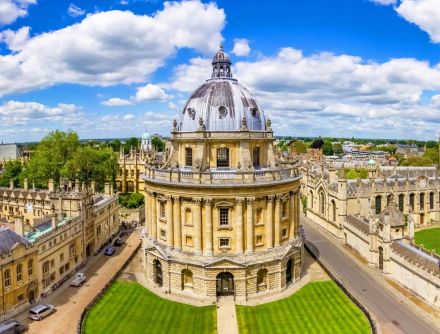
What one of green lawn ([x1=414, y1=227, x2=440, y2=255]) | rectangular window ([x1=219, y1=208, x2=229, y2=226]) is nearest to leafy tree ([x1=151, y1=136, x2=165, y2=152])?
green lawn ([x1=414, y1=227, x2=440, y2=255])

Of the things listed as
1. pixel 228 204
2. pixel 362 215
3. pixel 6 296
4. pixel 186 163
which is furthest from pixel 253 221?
pixel 362 215

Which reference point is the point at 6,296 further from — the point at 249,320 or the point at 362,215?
the point at 362,215

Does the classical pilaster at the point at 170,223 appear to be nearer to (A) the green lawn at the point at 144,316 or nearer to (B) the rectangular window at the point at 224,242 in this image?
(B) the rectangular window at the point at 224,242

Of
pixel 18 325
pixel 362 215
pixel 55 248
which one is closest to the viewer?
pixel 18 325

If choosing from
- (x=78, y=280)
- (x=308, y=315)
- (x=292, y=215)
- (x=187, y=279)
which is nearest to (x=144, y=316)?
(x=187, y=279)

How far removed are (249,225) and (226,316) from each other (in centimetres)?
948

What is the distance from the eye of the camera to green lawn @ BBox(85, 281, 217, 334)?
117 ft

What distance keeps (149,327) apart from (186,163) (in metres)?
18.6

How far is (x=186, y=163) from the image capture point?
46.7 meters

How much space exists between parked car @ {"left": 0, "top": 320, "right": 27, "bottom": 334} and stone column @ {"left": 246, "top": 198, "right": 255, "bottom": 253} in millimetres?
22605

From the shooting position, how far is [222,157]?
147 feet

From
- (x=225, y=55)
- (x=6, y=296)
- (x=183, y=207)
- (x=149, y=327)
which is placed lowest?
(x=149, y=327)

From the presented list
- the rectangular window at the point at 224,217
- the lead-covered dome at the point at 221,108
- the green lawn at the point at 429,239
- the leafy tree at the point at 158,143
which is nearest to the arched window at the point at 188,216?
the rectangular window at the point at 224,217

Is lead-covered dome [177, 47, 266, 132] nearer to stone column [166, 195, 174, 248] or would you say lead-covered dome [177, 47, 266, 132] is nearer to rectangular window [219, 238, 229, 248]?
stone column [166, 195, 174, 248]
